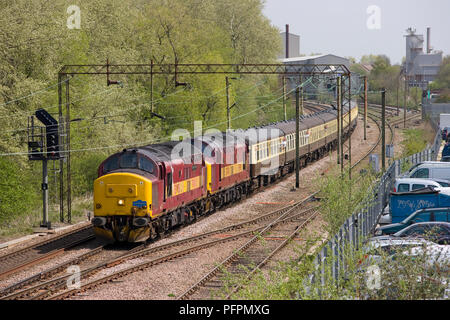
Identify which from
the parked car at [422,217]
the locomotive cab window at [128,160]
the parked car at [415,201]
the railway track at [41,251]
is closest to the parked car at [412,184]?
the parked car at [415,201]

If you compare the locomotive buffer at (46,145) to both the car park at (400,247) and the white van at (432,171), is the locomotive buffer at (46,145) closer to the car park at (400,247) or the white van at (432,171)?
the car park at (400,247)

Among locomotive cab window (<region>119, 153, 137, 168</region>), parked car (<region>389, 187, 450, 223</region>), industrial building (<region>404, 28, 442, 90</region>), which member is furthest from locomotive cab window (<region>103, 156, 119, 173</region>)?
industrial building (<region>404, 28, 442, 90</region>)

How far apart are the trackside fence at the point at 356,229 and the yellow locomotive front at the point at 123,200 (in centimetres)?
681

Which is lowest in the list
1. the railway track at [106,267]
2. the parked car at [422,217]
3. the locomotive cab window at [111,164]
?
the railway track at [106,267]

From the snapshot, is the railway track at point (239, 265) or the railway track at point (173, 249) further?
the railway track at point (173, 249)

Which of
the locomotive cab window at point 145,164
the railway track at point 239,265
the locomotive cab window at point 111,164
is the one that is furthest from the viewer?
the locomotive cab window at point 111,164

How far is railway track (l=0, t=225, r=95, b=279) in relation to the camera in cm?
Answer: 2027

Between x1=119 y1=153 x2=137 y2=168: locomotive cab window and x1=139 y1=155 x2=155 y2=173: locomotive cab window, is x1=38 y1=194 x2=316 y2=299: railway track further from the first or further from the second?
x1=119 y1=153 x2=137 y2=168: locomotive cab window

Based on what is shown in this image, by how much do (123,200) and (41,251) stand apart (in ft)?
11.6

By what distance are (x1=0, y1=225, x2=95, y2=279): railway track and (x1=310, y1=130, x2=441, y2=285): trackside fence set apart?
9.60m

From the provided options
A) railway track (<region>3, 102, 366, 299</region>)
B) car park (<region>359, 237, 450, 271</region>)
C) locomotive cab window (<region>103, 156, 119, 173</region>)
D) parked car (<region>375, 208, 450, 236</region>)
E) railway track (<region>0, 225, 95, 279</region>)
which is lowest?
railway track (<region>0, 225, 95, 279</region>)

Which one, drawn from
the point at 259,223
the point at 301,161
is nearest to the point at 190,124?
the point at 301,161

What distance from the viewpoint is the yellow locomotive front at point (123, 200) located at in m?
21.5

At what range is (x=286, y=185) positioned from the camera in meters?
41.5
